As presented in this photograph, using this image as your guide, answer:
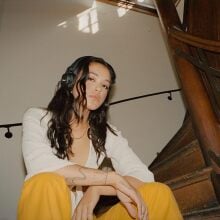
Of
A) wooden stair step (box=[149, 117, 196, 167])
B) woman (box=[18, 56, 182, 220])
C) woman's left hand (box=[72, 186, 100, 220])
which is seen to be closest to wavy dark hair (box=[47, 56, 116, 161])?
woman (box=[18, 56, 182, 220])

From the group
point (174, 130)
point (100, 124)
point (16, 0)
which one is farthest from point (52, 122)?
point (16, 0)

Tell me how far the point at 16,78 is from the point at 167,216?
2.19m

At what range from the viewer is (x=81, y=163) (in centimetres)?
156

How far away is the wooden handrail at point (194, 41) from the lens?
5.84 ft

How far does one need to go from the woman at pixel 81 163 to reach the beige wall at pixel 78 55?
4.09 ft

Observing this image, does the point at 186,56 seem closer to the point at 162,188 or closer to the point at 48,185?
Answer: the point at 162,188

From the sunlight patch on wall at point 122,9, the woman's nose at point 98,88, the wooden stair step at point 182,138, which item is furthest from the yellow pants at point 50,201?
the sunlight patch on wall at point 122,9

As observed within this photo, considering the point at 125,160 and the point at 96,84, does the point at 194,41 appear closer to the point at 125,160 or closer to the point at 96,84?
the point at 96,84

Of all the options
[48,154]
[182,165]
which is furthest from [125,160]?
[182,165]

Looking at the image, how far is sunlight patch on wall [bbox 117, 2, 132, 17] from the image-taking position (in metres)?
3.69

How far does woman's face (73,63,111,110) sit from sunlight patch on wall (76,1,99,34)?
1.89 metres

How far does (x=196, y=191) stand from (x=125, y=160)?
523 millimetres

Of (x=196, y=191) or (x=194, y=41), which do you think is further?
(x=194, y=41)

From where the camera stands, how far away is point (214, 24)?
94.4 inches
